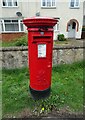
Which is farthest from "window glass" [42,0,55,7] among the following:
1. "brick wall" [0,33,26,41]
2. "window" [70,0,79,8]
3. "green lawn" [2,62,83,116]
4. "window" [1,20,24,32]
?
"green lawn" [2,62,83,116]

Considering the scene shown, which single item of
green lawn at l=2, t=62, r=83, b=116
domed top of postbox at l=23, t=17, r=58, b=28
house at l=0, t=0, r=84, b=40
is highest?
house at l=0, t=0, r=84, b=40

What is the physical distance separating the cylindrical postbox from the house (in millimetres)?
12251

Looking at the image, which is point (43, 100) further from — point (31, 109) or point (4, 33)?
point (4, 33)

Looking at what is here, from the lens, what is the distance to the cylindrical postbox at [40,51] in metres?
2.74

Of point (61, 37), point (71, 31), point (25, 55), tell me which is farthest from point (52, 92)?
Result: point (71, 31)

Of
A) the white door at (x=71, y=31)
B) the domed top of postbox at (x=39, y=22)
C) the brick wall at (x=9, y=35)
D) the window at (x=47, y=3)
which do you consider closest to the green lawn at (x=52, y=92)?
the domed top of postbox at (x=39, y=22)

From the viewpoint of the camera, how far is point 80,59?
5.43 metres

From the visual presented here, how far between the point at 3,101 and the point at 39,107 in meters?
0.95

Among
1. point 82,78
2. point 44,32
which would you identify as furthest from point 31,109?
point 82,78

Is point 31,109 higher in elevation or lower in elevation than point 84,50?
lower

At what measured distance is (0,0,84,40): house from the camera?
14.2 m

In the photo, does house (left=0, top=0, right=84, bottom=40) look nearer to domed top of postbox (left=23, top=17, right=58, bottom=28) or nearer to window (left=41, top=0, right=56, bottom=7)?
window (left=41, top=0, right=56, bottom=7)

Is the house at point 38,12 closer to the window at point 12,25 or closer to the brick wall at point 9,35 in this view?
the window at point 12,25

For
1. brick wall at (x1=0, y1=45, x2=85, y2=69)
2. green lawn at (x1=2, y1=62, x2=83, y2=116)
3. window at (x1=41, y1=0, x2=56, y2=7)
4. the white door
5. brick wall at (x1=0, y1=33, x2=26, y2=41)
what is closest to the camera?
green lawn at (x1=2, y1=62, x2=83, y2=116)
